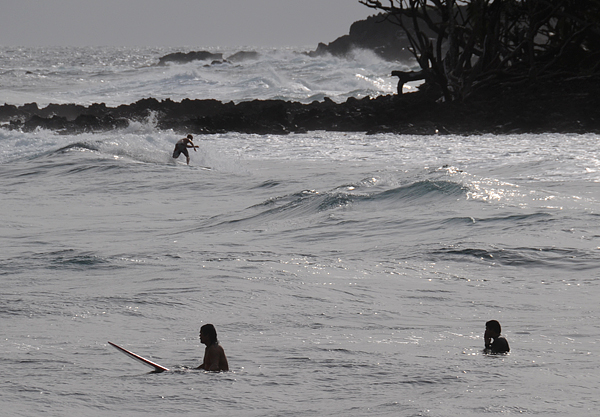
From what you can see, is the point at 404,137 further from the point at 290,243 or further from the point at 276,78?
the point at 276,78

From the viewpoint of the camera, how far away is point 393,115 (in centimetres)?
3002

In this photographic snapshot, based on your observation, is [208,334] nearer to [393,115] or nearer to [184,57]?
[393,115]

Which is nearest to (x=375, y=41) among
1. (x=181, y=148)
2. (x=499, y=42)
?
(x=499, y=42)

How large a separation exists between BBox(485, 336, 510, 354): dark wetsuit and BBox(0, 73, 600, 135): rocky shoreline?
67.8ft

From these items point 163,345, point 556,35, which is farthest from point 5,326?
point 556,35

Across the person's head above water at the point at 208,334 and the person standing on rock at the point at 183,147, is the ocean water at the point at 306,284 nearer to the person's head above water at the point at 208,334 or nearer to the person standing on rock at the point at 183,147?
Answer: the person's head above water at the point at 208,334

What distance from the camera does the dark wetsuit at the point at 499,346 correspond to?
700cm

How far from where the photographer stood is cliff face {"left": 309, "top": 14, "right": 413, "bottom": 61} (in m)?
92.4

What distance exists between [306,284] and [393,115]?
2102 centimetres

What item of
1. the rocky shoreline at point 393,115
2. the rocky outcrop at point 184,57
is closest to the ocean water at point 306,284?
the rocky shoreline at point 393,115

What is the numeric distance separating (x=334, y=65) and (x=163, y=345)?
216ft

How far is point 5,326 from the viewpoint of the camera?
809cm

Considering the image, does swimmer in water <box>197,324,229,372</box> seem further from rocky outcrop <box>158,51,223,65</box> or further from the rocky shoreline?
rocky outcrop <box>158,51,223,65</box>

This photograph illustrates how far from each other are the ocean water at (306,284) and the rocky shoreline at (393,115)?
5927 mm
